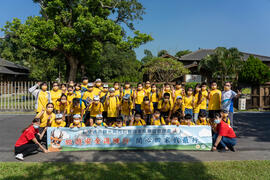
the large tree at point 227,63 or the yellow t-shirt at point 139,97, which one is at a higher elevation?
the large tree at point 227,63

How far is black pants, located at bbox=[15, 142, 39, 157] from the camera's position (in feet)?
17.3

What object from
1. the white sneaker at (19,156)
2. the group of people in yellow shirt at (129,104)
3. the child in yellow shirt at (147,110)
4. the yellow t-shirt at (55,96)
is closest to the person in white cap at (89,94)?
the group of people in yellow shirt at (129,104)

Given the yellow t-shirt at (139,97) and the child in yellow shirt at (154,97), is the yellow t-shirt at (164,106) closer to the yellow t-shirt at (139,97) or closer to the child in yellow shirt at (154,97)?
the child in yellow shirt at (154,97)

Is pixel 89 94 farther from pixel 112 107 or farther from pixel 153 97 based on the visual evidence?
pixel 153 97

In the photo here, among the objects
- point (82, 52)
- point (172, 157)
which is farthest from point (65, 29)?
point (172, 157)

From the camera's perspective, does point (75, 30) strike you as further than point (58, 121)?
Yes

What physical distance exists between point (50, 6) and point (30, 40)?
377 cm

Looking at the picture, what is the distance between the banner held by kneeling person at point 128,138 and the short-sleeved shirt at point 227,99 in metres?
1.64

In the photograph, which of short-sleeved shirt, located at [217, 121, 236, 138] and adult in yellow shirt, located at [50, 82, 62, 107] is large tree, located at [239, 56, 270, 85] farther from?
adult in yellow shirt, located at [50, 82, 62, 107]

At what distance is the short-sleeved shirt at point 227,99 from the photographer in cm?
694

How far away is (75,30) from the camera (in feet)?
55.4

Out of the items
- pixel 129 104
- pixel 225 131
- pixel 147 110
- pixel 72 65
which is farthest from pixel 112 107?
pixel 72 65

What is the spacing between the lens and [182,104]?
7234 mm

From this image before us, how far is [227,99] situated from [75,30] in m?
13.9
